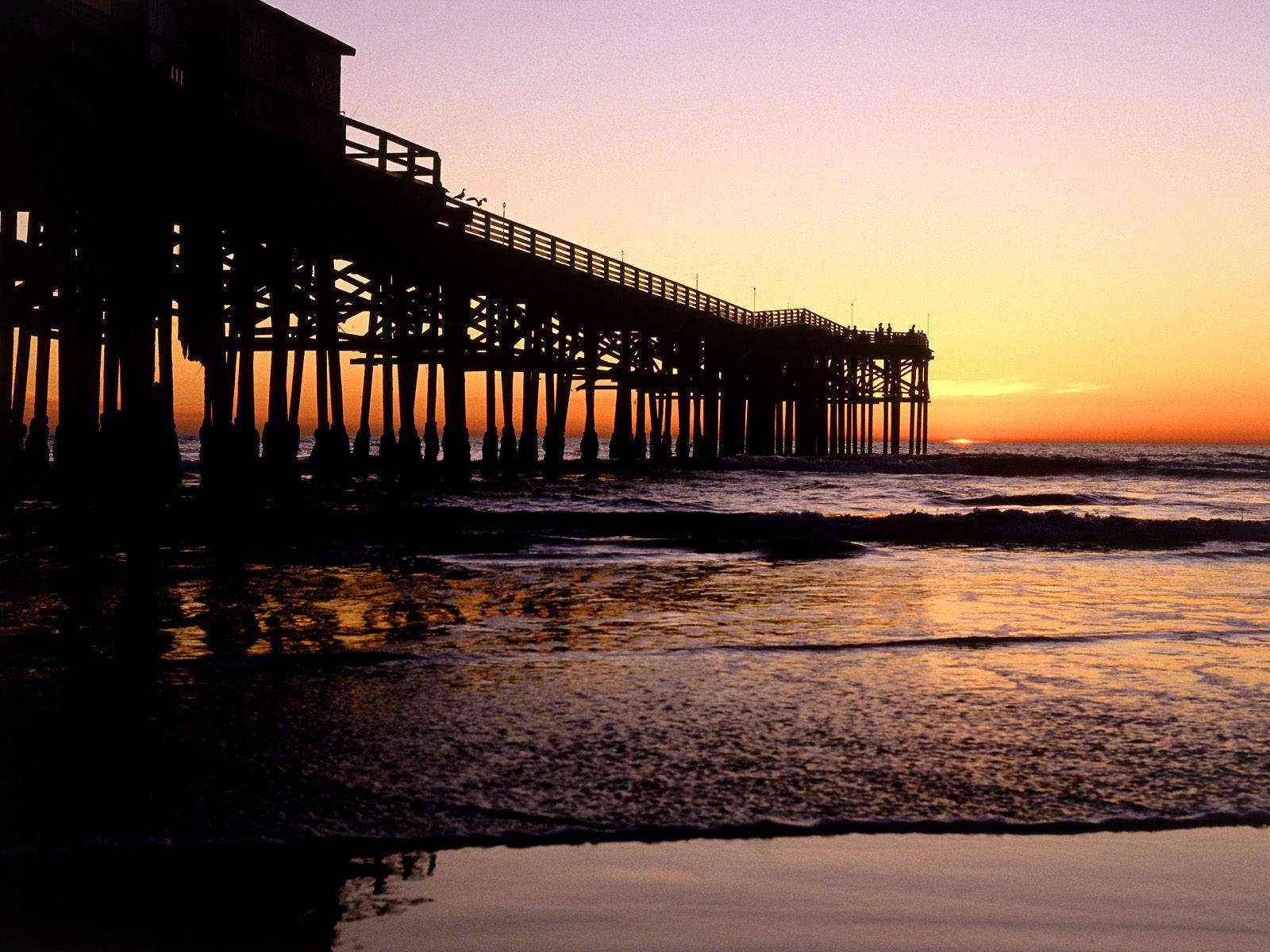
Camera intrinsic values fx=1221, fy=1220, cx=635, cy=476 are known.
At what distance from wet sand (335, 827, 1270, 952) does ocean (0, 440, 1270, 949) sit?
0.49 ft

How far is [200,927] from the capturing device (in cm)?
292

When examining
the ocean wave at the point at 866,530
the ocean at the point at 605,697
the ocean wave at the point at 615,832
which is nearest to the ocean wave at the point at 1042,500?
the ocean wave at the point at 866,530

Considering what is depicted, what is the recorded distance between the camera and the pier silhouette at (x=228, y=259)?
1525 centimetres

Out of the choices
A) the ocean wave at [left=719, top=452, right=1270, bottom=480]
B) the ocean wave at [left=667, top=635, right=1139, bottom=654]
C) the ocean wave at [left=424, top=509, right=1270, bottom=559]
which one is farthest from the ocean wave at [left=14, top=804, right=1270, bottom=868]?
the ocean wave at [left=719, top=452, right=1270, bottom=480]

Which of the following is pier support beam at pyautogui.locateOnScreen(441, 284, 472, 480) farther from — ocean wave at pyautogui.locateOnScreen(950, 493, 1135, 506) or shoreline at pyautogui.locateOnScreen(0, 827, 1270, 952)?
shoreline at pyautogui.locateOnScreen(0, 827, 1270, 952)

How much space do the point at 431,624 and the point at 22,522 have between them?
9.21 metres

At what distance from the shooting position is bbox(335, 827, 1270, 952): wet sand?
2896mm

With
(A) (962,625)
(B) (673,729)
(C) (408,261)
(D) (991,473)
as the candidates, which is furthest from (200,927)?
(D) (991,473)

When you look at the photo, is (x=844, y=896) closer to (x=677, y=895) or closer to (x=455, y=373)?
(x=677, y=895)

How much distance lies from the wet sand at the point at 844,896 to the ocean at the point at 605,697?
0.49 ft

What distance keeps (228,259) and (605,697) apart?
18148 mm

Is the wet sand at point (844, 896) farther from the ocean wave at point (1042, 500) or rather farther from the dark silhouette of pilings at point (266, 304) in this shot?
the ocean wave at point (1042, 500)

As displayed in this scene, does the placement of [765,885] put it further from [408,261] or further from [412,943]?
[408,261]

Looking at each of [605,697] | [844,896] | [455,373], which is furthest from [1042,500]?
[844,896]
